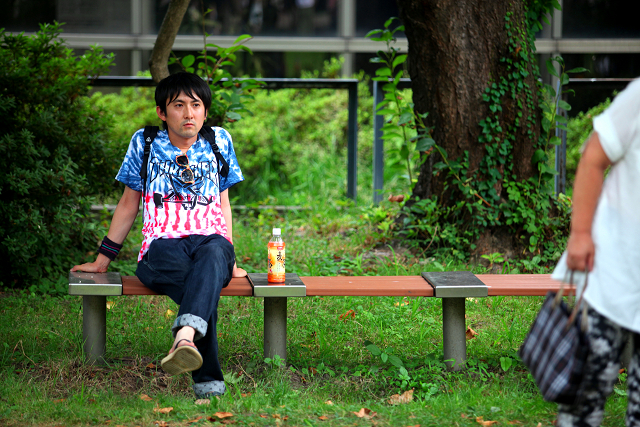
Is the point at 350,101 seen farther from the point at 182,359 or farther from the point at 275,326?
the point at 182,359

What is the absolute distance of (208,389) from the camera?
302 centimetres

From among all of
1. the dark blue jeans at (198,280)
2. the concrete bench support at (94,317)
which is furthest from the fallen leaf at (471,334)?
the concrete bench support at (94,317)

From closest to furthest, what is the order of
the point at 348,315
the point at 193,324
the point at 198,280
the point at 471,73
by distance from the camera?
the point at 193,324 → the point at 198,280 → the point at 348,315 → the point at 471,73

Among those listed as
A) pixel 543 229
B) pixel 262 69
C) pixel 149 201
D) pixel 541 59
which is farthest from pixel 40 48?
pixel 541 59

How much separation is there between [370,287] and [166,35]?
2.75 metres

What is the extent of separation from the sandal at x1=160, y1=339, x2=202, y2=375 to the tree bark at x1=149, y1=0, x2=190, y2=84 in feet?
9.43

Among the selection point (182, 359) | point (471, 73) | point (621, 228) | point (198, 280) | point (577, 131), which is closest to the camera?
point (621, 228)

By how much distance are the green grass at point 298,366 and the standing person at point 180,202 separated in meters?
0.30

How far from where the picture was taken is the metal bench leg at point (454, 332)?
3354mm

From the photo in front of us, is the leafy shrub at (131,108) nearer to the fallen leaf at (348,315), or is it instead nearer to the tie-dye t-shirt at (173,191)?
the fallen leaf at (348,315)

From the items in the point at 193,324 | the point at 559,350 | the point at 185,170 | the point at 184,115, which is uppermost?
the point at 184,115

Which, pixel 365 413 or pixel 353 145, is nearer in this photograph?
pixel 365 413

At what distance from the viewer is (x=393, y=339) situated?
3846 millimetres

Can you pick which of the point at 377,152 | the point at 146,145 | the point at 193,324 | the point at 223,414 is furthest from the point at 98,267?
the point at 377,152
